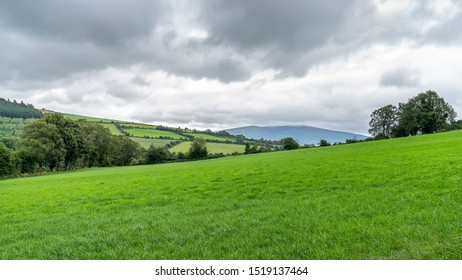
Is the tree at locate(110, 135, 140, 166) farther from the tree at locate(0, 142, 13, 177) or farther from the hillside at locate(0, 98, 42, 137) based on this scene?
the hillside at locate(0, 98, 42, 137)

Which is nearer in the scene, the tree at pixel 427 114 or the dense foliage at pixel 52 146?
the dense foliage at pixel 52 146

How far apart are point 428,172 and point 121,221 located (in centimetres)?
1535

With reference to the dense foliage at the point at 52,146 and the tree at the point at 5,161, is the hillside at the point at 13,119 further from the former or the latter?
the tree at the point at 5,161

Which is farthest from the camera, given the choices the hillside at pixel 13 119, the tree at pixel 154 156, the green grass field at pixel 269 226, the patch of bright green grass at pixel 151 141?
the hillside at pixel 13 119

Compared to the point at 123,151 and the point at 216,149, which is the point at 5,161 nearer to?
the point at 123,151

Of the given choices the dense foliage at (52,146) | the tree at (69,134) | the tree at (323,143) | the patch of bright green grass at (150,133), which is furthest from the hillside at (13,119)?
the tree at (323,143)

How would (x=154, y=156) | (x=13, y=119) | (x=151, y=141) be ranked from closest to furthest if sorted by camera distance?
(x=154, y=156) → (x=151, y=141) → (x=13, y=119)

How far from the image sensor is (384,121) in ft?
367

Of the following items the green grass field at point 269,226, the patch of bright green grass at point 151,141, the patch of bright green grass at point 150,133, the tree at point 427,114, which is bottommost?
the green grass field at point 269,226

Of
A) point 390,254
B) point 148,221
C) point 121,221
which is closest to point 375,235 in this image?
point 390,254

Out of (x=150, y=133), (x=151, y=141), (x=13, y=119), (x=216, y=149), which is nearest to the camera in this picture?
(x=216, y=149)

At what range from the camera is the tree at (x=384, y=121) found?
10992cm

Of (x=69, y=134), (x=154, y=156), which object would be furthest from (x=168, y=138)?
(x=69, y=134)

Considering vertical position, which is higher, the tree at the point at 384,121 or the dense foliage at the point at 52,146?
the tree at the point at 384,121
